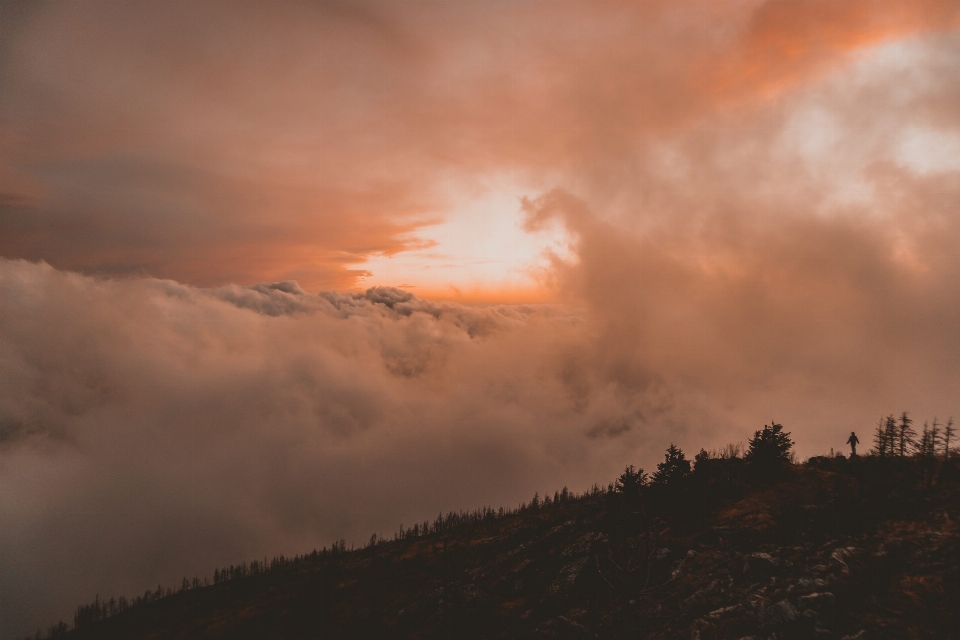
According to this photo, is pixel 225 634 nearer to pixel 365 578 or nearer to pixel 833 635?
pixel 365 578

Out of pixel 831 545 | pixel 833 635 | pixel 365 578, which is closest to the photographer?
pixel 833 635

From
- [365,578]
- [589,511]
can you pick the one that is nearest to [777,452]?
[589,511]

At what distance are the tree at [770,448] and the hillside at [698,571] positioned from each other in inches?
90.6

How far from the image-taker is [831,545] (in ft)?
246

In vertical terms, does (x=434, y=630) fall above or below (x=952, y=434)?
below

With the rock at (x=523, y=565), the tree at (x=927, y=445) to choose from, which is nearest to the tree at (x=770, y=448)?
the tree at (x=927, y=445)

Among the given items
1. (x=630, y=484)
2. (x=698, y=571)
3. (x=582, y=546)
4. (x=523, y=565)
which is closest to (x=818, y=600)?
(x=698, y=571)

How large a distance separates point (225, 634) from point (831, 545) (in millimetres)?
178720

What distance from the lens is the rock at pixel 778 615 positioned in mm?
62062

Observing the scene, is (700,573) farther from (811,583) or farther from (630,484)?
(630,484)

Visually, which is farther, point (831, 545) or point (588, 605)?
point (588, 605)

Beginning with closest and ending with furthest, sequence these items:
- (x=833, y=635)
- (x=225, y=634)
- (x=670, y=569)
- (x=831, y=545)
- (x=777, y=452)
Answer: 1. (x=833, y=635)
2. (x=831, y=545)
3. (x=670, y=569)
4. (x=777, y=452)
5. (x=225, y=634)

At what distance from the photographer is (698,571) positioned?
81750 millimetres

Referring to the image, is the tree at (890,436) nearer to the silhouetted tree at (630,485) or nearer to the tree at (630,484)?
the tree at (630,484)
